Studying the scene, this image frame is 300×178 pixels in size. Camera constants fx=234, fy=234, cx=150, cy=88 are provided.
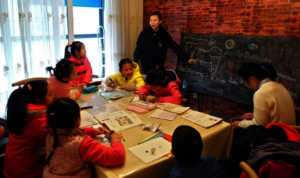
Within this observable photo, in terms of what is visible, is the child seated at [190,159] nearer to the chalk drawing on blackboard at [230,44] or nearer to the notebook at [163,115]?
the notebook at [163,115]

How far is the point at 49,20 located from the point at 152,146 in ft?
9.05

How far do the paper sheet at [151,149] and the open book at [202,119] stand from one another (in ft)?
1.40

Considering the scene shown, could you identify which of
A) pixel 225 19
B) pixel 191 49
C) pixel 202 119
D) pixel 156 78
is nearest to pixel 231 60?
pixel 225 19

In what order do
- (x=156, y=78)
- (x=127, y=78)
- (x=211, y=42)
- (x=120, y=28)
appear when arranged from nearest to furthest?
(x=156, y=78) < (x=127, y=78) < (x=211, y=42) < (x=120, y=28)

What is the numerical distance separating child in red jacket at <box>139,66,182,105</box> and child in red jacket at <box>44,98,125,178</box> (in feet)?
3.85

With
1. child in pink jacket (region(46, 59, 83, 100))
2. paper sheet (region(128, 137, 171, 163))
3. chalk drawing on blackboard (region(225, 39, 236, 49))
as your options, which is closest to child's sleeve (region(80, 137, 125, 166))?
paper sheet (region(128, 137, 171, 163))

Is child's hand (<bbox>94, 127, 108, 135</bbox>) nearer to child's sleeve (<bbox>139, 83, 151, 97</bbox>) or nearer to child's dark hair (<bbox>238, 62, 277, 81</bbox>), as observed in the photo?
child's sleeve (<bbox>139, 83, 151, 97</bbox>)

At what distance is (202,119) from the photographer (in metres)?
1.93

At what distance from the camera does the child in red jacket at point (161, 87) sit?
241 centimetres

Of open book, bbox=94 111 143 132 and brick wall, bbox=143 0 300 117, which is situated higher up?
brick wall, bbox=143 0 300 117

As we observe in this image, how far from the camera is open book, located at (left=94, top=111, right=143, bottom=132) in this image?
1.77 meters

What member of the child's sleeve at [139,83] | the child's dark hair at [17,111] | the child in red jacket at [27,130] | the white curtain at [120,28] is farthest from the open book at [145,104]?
the white curtain at [120,28]

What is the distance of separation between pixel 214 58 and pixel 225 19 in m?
0.58

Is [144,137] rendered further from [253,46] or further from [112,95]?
[253,46]
